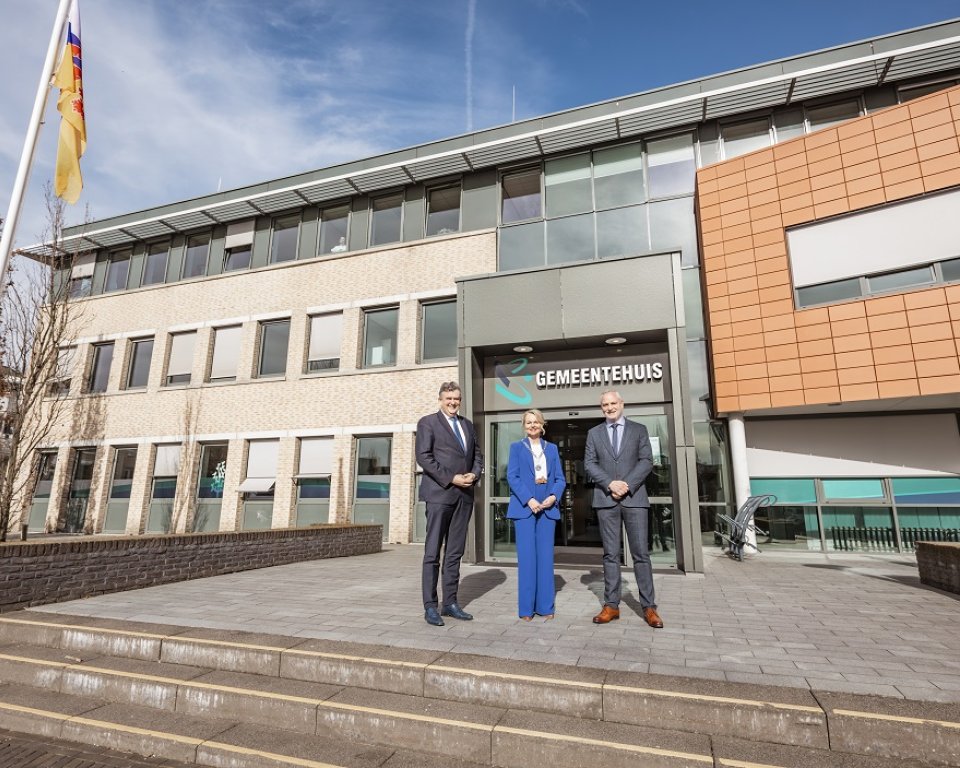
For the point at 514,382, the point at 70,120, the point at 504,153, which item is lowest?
the point at 514,382

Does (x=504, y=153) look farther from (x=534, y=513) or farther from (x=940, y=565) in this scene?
(x=940, y=565)

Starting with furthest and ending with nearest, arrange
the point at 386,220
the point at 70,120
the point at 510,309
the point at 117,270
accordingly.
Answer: the point at 117,270 → the point at 386,220 → the point at 510,309 → the point at 70,120

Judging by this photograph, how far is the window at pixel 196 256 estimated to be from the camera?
1848 centimetres

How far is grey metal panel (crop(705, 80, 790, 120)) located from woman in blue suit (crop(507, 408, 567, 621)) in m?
11.6

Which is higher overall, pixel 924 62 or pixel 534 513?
pixel 924 62

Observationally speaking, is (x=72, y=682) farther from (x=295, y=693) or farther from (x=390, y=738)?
(x=390, y=738)

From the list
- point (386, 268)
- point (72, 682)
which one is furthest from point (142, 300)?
point (72, 682)

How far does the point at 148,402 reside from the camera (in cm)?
1728

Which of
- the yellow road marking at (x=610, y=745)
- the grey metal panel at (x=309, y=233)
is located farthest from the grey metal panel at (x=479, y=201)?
the yellow road marking at (x=610, y=745)

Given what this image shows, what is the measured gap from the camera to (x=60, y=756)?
290 cm

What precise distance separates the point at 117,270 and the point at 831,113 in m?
23.7

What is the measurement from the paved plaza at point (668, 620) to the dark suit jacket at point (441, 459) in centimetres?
115

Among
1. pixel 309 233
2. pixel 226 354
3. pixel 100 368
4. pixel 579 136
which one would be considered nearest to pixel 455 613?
pixel 579 136

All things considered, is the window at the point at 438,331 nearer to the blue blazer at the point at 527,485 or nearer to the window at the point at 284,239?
the window at the point at 284,239
